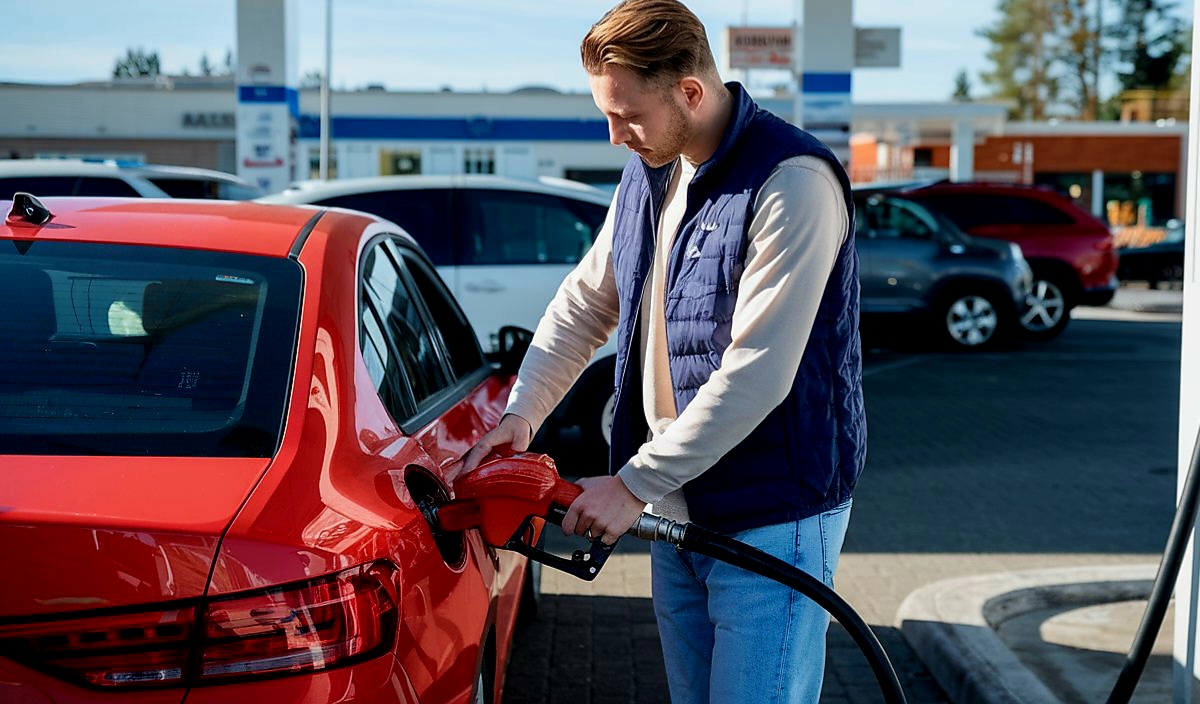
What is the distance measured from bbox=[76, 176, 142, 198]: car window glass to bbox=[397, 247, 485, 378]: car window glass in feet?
21.3

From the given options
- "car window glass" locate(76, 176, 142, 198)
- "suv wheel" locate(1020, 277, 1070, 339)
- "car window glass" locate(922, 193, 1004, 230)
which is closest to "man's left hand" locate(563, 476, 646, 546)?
"car window glass" locate(76, 176, 142, 198)

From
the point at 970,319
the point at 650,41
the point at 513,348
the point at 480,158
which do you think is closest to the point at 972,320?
the point at 970,319

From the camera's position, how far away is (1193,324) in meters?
3.45

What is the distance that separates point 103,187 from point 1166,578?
872cm

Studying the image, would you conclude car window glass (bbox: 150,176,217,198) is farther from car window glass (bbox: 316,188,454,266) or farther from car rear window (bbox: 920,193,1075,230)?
car rear window (bbox: 920,193,1075,230)

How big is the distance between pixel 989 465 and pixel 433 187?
12.5ft

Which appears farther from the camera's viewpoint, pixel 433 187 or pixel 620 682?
pixel 433 187

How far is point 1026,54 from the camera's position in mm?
81250

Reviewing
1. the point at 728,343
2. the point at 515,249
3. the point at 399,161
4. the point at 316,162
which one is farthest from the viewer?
the point at 316,162

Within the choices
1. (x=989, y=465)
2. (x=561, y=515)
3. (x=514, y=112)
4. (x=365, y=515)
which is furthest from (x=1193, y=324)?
A: (x=514, y=112)

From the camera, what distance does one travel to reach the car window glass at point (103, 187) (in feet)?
33.6

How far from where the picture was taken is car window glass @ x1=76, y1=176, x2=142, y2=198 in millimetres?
10250

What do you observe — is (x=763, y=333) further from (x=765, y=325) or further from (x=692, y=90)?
(x=692, y=90)

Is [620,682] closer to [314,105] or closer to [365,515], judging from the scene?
[365,515]
